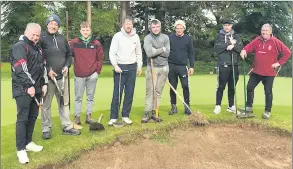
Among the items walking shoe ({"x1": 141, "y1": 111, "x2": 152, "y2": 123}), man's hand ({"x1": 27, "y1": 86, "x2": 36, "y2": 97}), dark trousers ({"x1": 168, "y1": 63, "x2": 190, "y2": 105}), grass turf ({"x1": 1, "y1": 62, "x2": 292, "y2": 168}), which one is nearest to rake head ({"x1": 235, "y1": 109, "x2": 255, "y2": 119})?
grass turf ({"x1": 1, "y1": 62, "x2": 292, "y2": 168})

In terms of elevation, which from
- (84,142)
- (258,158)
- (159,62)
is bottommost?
(258,158)

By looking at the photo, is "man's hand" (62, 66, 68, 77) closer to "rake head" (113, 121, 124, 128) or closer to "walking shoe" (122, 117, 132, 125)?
"rake head" (113, 121, 124, 128)

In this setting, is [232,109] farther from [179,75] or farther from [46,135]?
[46,135]

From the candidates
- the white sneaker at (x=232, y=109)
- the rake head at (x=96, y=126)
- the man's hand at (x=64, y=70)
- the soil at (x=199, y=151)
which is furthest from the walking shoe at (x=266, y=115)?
the man's hand at (x=64, y=70)

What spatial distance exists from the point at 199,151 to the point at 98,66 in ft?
7.87

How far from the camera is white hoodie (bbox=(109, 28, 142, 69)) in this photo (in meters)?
6.12

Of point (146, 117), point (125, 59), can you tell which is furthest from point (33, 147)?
point (146, 117)

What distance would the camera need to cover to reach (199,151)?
19.3 feet

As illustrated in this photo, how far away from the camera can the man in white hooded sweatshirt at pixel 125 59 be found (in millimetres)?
6129

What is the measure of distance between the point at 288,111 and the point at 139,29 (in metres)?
24.9

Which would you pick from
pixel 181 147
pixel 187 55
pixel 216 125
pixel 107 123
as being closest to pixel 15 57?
pixel 107 123

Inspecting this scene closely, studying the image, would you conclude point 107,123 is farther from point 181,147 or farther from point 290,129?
point 290,129

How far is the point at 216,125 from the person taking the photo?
6.84 meters

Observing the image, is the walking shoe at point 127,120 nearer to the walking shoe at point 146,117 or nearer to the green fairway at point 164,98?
the walking shoe at point 146,117
